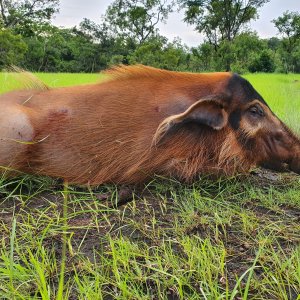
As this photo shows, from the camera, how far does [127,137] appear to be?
302 cm

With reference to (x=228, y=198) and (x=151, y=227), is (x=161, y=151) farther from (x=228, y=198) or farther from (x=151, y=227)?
(x=151, y=227)

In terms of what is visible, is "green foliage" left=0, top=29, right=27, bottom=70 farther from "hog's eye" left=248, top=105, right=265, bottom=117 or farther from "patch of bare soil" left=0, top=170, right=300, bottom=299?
"patch of bare soil" left=0, top=170, right=300, bottom=299

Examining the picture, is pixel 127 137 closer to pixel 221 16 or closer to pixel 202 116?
pixel 202 116

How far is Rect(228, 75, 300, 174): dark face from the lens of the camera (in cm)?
319

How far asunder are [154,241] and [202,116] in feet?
3.89

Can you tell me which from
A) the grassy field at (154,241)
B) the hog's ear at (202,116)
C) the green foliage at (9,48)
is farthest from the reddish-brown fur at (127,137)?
the green foliage at (9,48)

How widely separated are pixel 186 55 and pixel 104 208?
38630 millimetres

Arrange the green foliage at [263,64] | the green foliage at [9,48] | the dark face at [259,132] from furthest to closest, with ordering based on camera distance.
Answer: the green foliage at [263,64]
the green foliage at [9,48]
the dark face at [259,132]

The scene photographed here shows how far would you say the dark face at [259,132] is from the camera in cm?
319

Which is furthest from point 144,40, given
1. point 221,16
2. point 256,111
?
point 256,111

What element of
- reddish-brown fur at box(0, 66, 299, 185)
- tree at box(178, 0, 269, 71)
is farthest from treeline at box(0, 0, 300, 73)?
reddish-brown fur at box(0, 66, 299, 185)

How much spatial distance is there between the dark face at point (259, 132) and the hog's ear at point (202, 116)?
136 mm

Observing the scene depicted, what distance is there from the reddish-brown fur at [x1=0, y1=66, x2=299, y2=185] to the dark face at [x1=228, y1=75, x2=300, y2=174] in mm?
39

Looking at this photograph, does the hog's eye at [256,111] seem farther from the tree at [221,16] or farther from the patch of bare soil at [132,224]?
the tree at [221,16]
